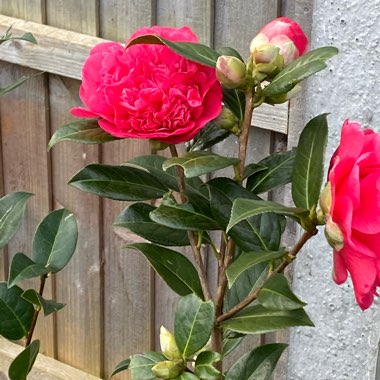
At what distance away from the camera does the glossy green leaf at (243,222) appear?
127cm

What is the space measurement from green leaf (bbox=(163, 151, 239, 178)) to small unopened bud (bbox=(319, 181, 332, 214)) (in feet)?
0.50

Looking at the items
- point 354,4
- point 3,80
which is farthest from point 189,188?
point 3,80

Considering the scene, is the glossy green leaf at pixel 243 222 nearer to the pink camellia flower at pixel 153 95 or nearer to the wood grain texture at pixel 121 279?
the pink camellia flower at pixel 153 95

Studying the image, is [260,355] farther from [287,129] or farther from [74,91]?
[74,91]

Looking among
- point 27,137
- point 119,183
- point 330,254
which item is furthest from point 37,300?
point 27,137

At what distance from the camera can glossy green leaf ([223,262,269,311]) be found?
145cm

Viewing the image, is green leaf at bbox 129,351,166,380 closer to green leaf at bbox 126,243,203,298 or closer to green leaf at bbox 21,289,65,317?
green leaf at bbox 126,243,203,298

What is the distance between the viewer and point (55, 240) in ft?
5.65

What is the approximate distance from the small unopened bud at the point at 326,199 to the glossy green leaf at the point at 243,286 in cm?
35

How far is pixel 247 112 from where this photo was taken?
3.93 ft

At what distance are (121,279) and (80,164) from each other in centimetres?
34

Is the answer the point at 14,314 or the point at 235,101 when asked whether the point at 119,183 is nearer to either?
the point at 235,101

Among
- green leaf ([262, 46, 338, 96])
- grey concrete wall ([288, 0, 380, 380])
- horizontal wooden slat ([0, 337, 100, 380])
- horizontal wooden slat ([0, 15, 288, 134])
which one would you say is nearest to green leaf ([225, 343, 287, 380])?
green leaf ([262, 46, 338, 96])

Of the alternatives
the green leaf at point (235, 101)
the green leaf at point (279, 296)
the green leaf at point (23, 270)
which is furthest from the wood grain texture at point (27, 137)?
the green leaf at point (279, 296)
